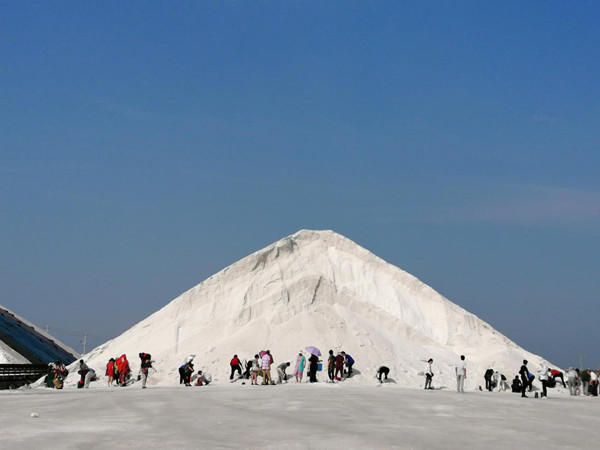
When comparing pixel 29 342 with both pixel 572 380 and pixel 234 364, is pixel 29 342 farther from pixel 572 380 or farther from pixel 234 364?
pixel 572 380

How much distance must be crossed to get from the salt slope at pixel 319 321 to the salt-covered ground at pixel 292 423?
14.0 m

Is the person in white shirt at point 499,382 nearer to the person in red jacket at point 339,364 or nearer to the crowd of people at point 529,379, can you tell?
the crowd of people at point 529,379

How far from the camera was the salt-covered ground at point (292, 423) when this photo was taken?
12.3 metres

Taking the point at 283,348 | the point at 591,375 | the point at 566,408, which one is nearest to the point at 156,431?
the point at 566,408

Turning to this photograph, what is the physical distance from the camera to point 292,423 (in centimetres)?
1505

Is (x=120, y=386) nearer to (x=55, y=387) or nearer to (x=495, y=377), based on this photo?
(x=55, y=387)

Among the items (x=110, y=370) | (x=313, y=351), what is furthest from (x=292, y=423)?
(x=313, y=351)

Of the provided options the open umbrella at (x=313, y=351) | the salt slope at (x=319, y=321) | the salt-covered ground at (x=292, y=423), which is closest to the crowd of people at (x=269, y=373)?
the open umbrella at (x=313, y=351)

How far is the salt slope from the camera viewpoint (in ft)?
123

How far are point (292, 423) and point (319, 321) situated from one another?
24.4m

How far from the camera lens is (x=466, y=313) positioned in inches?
1886

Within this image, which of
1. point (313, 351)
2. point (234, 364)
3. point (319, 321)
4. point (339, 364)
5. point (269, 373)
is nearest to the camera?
point (269, 373)

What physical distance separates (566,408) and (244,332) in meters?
20.4

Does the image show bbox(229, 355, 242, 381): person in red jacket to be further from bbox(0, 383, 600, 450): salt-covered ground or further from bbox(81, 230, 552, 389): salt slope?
bbox(0, 383, 600, 450): salt-covered ground
